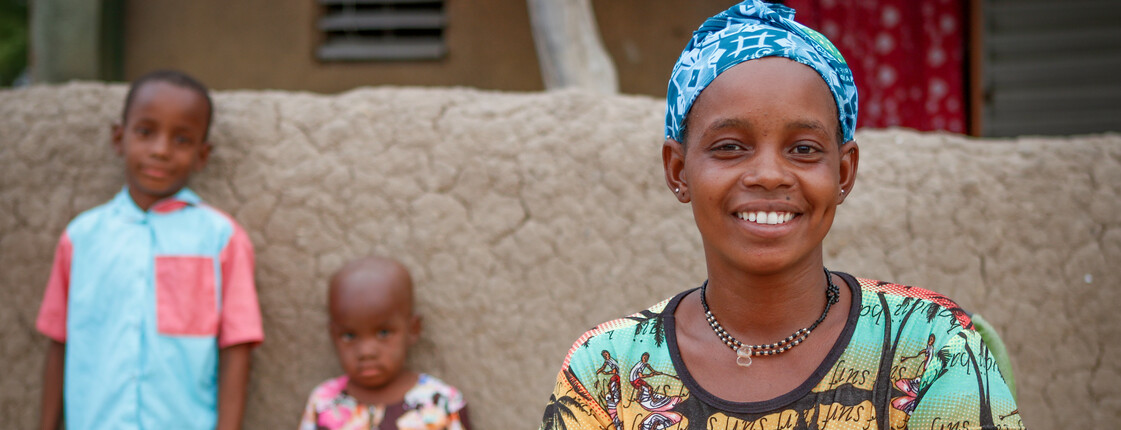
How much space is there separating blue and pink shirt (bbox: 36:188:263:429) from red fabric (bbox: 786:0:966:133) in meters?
3.66

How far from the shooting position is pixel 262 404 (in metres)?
3.19

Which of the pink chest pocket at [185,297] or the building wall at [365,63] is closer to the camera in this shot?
the pink chest pocket at [185,297]

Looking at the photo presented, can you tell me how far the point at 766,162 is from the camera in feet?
4.58

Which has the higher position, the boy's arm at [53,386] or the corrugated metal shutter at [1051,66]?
the corrugated metal shutter at [1051,66]

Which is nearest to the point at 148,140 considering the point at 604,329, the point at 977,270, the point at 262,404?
the point at 262,404

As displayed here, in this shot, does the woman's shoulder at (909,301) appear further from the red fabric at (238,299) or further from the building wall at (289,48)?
the building wall at (289,48)

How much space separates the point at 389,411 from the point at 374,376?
0.43 ft

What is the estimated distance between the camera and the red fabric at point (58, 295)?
305 centimetres

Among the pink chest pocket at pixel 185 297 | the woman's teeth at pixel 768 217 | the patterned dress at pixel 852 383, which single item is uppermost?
the woman's teeth at pixel 768 217

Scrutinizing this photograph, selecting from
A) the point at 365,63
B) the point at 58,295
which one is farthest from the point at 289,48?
the point at 58,295

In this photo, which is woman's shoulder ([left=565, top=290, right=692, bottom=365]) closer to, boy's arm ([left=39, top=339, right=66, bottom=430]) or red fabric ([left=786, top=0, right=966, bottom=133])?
boy's arm ([left=39, top=339, right=66, bottom=430])

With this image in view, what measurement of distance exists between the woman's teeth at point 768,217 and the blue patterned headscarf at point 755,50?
19 cm

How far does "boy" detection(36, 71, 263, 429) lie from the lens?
2.93 m

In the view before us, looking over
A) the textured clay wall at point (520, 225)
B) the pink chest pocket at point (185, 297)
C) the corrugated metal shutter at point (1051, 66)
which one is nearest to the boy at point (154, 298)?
the pink chest pocket at point (185, 297)
